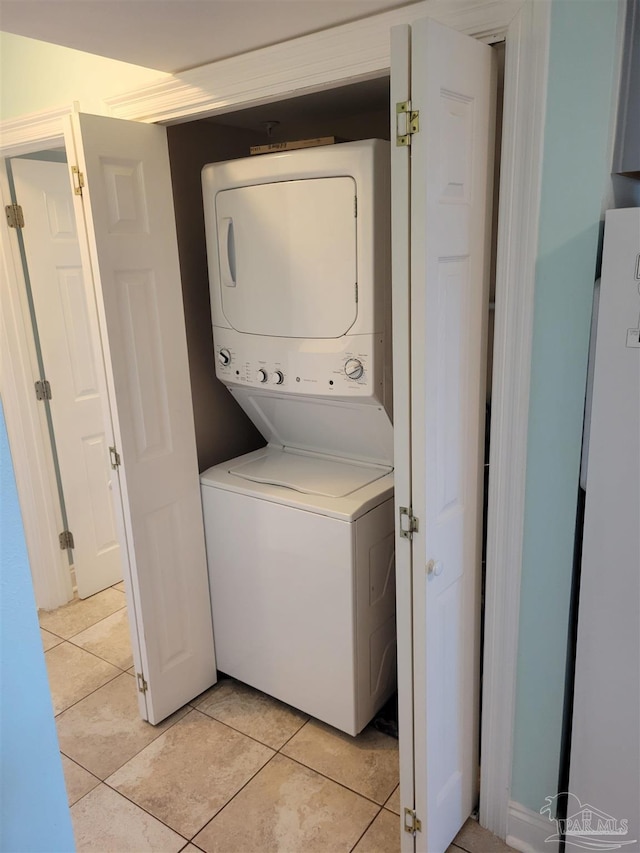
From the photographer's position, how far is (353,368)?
5.85 feet

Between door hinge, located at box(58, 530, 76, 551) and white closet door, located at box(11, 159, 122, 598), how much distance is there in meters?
0.04

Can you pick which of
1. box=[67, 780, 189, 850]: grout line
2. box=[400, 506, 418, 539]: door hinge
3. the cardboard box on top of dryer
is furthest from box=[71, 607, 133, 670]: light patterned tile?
the cardboard box on top of dryer

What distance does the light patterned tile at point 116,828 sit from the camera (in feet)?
5.75

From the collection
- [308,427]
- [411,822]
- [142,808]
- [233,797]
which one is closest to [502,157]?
[308,427]

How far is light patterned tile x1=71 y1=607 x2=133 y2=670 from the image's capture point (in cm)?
261

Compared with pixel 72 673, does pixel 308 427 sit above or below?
above

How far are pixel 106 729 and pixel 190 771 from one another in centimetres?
39

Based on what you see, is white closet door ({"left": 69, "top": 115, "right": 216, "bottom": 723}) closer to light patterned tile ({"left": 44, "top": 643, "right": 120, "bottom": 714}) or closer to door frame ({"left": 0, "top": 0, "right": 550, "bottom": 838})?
door frame ({"left": 0, "top": 0, "right": 550, "bottom": 838})

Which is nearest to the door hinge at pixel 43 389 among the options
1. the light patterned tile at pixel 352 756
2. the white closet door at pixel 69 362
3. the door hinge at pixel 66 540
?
the white closet door at pixel 69 362

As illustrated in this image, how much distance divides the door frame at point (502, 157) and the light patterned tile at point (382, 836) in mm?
256

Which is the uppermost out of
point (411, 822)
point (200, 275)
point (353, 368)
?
point (200, 275)

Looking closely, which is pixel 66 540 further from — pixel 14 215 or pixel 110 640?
pixel 14 215

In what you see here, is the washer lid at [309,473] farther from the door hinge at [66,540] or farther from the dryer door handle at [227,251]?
the door hinge at [66,540]

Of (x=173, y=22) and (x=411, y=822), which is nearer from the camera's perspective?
(x=173, y=22)
